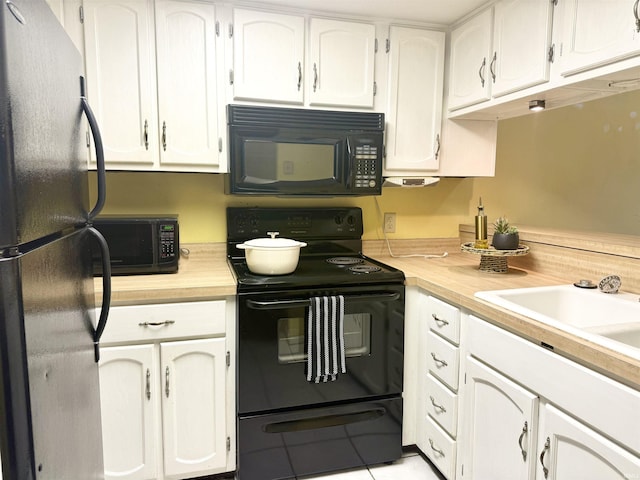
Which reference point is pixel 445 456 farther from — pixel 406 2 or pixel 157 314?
pixel 406 2

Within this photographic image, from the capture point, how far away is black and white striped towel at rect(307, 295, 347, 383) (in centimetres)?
180

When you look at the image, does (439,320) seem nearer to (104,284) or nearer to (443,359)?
(443,359)

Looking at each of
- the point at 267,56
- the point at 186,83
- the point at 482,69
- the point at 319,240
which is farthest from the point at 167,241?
the point at 482,69

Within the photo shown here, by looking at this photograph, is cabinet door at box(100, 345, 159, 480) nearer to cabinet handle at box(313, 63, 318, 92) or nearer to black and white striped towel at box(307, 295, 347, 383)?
black and white striped towel at box(307, 295, 347, 383)

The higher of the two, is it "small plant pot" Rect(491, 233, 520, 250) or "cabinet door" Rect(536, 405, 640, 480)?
"small plant pot" Rect(491, 233, 520, 250)

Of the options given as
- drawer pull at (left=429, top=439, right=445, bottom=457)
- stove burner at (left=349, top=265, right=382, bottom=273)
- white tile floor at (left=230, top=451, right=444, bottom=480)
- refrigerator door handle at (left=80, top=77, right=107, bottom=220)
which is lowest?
white tile floor at (left=230, top=451, right=444, bottom=480)

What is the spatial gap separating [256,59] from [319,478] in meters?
1.88

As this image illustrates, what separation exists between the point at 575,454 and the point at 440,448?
2.58 ft

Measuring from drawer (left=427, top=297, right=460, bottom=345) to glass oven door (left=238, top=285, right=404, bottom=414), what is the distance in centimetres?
13

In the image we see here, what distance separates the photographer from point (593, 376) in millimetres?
1099

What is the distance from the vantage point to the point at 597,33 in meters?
1.41

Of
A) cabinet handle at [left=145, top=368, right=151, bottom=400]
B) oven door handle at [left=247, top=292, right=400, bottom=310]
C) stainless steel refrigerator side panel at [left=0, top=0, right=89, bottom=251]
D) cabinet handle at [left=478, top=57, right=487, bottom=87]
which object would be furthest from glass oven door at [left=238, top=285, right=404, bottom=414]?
cabinet handle at [left=478, top=57, right=487, bottom=87]

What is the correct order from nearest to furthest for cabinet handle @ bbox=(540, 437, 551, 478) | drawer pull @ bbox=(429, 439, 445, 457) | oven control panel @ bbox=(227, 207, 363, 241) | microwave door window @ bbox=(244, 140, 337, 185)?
cabinet handle @ bbox=(540, 437, 551, 478), drawer pull @ bbox=(429, 439, 445, 457), microwave door window @ bbox=(244, 140, 337, 185), oven control panel @ bbox=(227, 207, 363, 241)

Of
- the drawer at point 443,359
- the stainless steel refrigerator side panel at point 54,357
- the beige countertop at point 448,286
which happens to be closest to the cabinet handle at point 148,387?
the beige countertop at point 448,286
